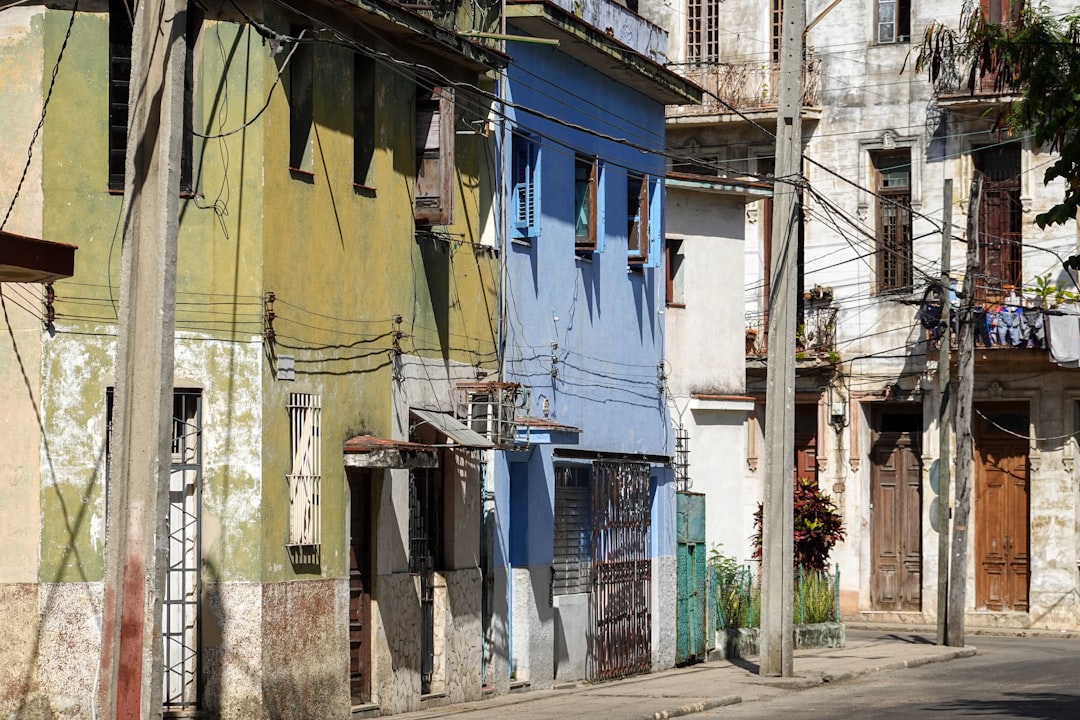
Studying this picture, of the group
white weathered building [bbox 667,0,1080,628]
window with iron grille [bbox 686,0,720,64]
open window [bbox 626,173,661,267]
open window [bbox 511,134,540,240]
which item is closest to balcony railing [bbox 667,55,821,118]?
white weathered building [bbox 667,0,1080,628]

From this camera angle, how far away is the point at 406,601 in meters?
18.4

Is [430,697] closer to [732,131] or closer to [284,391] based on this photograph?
[284,391]

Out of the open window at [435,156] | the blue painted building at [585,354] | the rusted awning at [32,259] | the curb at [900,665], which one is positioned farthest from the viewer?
the curb at [900,665]

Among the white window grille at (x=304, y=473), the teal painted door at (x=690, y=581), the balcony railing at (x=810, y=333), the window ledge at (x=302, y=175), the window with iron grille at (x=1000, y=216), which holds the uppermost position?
the window with iron grille at (x=1000, y=216)

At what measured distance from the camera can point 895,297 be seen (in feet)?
122

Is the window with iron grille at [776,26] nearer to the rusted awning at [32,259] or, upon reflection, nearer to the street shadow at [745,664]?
the street shadow at [745,664]

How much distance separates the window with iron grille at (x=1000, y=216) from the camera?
118 feet

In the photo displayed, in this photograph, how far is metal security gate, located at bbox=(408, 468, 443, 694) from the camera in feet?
61.8

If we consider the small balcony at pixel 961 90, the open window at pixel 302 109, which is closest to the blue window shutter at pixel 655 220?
the open window at pixel 302 109

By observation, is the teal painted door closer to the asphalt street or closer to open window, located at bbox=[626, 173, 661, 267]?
the asphalt street

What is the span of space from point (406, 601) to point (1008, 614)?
20.0 metres

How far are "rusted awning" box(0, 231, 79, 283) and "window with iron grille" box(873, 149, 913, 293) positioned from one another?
25.5m

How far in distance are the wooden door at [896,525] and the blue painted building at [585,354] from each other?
1221 cm

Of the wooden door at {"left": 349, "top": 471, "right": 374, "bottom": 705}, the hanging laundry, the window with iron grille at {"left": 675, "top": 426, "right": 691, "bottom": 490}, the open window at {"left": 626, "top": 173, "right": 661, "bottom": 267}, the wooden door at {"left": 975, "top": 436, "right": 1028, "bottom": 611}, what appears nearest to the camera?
the wooden door at {"left": 349, "top": 471, "right": 374, "bottom": 705}
